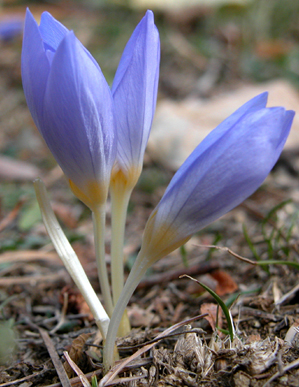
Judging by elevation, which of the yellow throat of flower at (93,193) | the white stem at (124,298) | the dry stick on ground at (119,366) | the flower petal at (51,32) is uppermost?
the flower petal at (51,32)

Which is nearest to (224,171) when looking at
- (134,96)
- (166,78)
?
(134,96)

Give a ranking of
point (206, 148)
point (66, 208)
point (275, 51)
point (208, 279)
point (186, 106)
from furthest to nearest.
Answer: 1. point (275, 51)
2. point (186, 106)
3. point (66, 208)
4. point (208, 279)
5. point (206, 148)

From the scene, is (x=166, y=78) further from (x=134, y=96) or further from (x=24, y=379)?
(x=24, y=379)

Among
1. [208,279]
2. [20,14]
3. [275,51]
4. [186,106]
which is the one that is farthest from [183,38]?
[208,279]

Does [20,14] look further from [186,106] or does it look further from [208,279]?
[208,279]

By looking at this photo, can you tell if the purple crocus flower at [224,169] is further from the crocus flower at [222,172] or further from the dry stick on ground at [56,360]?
the dry stick on ground at [56,360]

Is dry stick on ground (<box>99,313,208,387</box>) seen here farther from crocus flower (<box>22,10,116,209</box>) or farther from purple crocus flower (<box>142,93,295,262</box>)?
crocus flower (<box>22,10,116,209</box>)

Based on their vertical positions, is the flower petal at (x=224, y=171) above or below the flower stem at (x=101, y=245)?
above

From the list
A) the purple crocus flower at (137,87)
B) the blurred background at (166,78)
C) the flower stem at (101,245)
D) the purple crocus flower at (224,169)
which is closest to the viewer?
the purple crocus flower at (224,169)

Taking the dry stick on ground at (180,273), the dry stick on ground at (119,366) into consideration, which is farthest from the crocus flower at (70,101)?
the dry stick on ground at (180,273)
